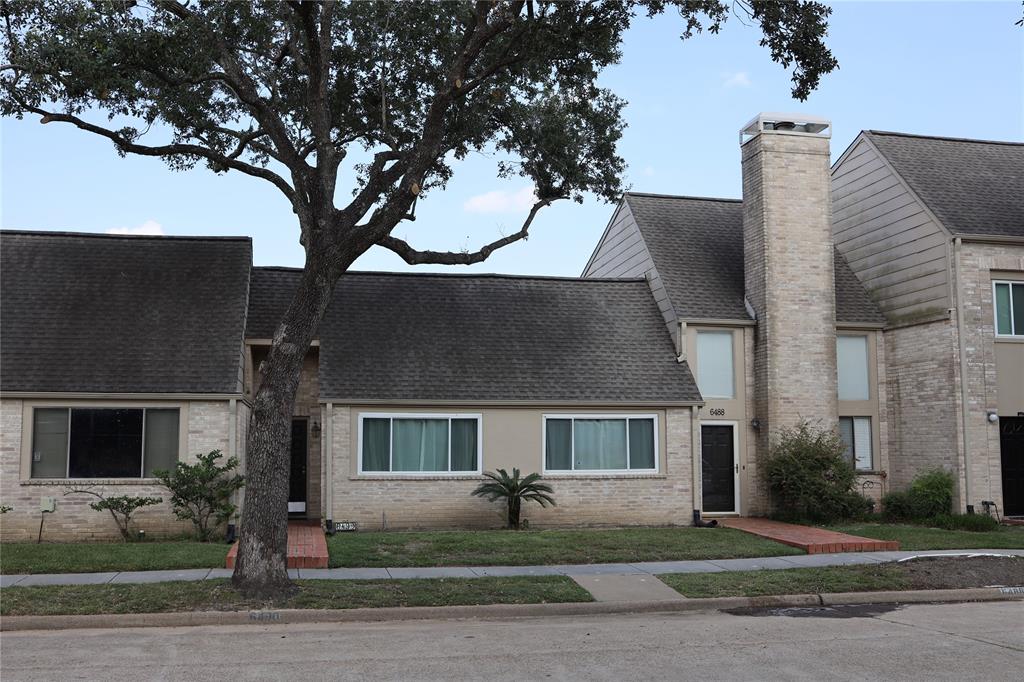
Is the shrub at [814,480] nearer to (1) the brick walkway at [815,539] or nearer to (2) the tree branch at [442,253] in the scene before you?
(1) the brick walkway at [815,539]

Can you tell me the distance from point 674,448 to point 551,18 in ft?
31.3

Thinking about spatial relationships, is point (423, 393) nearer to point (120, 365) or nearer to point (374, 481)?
point (374, 481)

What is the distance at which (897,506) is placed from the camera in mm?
21031

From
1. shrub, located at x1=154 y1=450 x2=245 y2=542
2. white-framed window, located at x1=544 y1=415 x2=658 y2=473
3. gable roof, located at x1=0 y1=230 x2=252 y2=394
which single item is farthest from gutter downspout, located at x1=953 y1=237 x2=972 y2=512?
gable roof, located at x1=0 y1=230 x2=252 y2=394

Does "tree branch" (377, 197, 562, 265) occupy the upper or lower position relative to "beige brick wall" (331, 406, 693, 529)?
upper

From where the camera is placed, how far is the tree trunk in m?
11.7

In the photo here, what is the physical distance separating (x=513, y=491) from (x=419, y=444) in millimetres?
2241

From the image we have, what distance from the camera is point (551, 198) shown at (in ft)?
62.5

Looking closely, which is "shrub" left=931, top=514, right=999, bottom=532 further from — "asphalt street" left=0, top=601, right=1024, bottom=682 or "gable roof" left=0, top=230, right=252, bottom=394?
"gable roof" left=0, top=230, right=252, bottom=394

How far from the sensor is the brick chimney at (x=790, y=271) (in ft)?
69.7

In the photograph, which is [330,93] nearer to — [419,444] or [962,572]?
[419,444]

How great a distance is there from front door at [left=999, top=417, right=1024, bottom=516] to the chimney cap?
25.8 feet

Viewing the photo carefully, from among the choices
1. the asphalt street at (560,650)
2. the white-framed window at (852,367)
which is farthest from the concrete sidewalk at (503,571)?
the white-framed window at (852,367)

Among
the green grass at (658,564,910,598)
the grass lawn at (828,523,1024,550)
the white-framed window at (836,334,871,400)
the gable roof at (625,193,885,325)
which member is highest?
the gable roof at (625,193,885,325)
